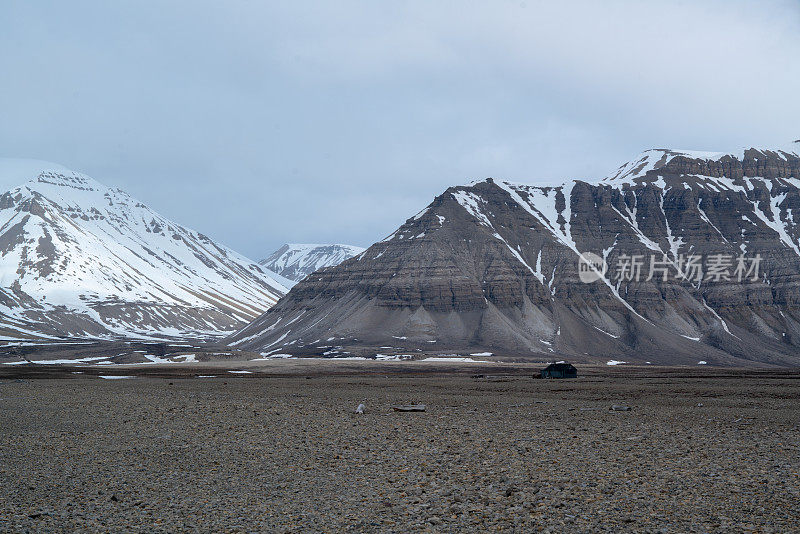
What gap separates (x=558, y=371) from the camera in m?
75.6

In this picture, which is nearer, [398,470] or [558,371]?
[398,470]

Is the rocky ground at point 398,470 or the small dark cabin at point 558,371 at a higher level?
the rocky ground at point 398,470

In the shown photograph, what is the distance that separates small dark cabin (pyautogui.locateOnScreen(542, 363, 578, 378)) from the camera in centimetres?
7512

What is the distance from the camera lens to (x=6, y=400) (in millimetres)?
41188

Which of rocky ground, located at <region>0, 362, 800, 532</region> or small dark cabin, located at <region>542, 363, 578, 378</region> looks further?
small dark cabin, located at <region>542, 363, 578, 378</region>

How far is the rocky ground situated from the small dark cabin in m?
42.0

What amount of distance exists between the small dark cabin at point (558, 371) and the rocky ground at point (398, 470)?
42037mm

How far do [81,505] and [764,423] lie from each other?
24.6 metres

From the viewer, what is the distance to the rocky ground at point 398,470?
→ 13781 millimetres

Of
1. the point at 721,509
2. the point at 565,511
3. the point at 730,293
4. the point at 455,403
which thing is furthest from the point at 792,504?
the point at 730,293

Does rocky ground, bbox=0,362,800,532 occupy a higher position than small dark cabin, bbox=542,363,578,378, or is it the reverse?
rocky ground, bbox=0,362,800,532

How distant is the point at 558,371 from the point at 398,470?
59718 millimetres

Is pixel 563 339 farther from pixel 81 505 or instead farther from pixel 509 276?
pixel 81 505

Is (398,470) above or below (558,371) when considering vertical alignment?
above
